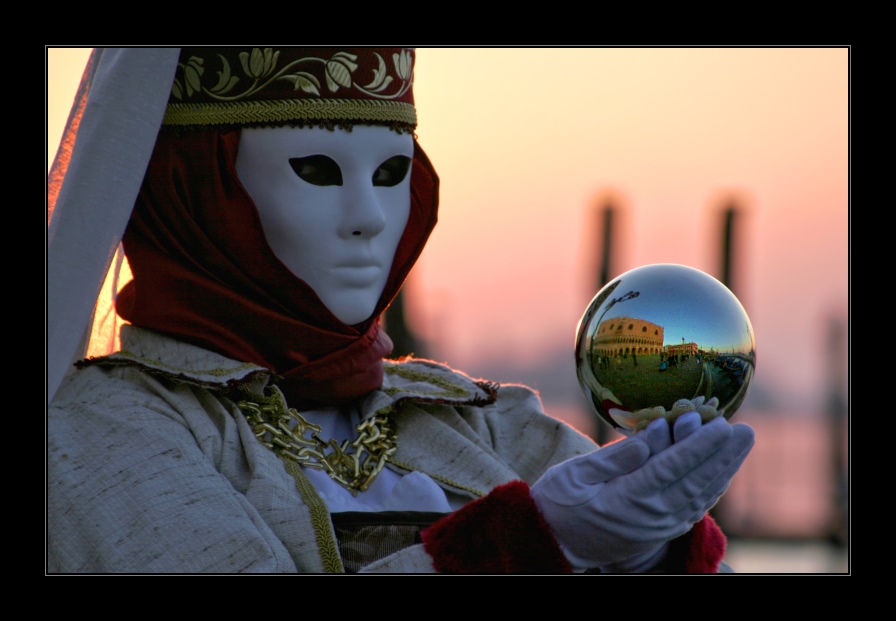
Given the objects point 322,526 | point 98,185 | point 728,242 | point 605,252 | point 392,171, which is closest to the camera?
point 322,526

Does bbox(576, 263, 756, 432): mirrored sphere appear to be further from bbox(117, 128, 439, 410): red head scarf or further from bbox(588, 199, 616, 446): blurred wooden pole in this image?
bbox(588, 199, 616, 446): blurred wooden pole

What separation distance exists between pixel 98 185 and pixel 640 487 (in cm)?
128

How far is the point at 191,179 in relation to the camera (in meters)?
3.49

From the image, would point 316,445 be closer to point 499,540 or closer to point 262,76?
point 499,540

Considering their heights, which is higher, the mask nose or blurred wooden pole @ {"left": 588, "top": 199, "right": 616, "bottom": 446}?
blurred wooden pole @ {"left": 588, "top": 199, "right": 616, "bottom": 446}

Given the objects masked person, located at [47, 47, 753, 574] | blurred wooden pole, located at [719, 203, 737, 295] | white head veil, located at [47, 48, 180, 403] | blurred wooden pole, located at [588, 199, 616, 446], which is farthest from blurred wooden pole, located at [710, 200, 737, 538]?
white head veil, located at [47, 48, 180, 403]

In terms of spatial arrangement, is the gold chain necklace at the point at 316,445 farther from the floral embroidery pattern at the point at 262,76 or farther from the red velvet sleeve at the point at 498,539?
the floral embroidery pattern at the point at 262,76

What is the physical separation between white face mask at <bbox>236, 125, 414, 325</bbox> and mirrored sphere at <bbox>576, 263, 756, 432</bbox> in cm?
76

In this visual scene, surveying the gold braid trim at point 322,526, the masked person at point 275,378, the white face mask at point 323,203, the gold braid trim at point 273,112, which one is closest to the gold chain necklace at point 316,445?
the masked person at point 275,378

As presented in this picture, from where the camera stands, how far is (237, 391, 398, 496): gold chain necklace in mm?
3346

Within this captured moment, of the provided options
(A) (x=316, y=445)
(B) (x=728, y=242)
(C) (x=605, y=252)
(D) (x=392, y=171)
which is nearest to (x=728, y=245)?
(B) (x=728, y=242)

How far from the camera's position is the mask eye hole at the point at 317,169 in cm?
346

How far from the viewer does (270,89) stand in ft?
11.4

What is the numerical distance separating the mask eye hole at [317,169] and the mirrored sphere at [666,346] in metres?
0.84
